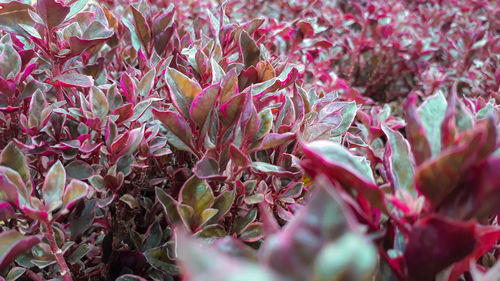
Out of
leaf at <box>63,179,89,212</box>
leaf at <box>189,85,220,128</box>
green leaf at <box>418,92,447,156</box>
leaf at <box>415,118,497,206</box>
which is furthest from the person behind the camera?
leaf at <box>189,85,220,128</box>

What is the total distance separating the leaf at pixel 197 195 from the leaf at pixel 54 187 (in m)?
0.23

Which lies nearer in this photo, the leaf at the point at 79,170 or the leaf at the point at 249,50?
the leaf at the point at 79,170

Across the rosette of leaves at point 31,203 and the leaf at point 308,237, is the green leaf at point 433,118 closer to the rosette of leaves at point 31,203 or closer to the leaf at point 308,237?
the leaf at point 308,237

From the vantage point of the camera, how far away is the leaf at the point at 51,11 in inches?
40.6

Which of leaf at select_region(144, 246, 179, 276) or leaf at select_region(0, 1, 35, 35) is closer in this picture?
leaf at select_region(144, 246, 179, 276)

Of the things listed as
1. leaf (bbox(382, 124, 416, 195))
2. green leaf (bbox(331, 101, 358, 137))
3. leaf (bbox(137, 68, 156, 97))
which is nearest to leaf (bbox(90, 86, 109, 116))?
leaf (bbox(137, 68, 156, 97))

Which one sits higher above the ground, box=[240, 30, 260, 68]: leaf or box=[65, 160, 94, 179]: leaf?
box=[240, 30, 260, 68]: leaf

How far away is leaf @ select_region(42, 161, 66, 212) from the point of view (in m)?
0.81

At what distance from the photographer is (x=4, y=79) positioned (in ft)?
3.33

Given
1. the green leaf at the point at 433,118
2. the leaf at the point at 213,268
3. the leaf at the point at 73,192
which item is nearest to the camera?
the leaf at the point at 213,268


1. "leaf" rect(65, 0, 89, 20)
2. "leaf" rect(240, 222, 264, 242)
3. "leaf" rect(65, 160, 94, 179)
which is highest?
"leaf" rect(65, 0, 89, 20)

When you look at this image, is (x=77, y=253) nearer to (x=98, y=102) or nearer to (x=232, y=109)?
(x=98, y=102)

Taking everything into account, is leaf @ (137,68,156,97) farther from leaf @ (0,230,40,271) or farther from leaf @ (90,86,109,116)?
leaf @ (0,230,40,271)

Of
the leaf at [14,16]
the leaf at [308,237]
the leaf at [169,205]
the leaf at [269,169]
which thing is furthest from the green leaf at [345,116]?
the leaf at [14,16]
